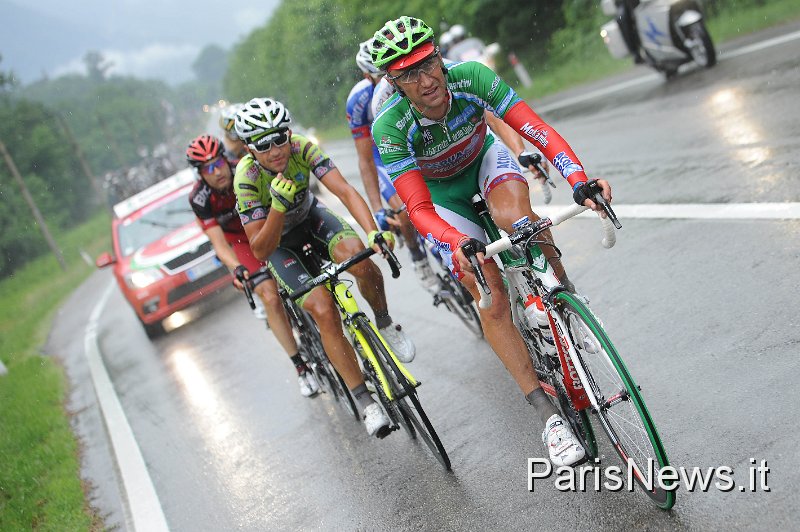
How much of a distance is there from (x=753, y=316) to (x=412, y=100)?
2575mm

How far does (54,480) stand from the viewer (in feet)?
28.0

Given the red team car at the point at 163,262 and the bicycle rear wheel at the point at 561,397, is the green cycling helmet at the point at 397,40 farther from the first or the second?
the red team car at the point at 163,262

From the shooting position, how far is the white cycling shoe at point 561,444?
438 cm

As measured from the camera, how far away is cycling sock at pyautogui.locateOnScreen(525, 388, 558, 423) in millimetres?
4668

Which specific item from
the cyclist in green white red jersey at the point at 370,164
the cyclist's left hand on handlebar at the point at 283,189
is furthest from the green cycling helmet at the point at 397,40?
the cyclist in green white red jersey at the point at 370,164

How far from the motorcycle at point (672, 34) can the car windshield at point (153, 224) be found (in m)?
8.31

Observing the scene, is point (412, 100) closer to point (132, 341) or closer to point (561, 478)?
point (561, 478)

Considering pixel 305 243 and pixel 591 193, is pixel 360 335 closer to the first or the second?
pixel 305 243

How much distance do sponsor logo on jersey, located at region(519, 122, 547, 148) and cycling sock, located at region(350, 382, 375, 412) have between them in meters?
2.14

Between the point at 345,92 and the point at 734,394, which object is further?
the point at 345,92

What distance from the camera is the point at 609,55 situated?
24.7 metres

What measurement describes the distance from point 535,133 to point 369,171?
2668 mm

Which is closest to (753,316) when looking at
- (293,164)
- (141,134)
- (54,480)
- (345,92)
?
(293,164)

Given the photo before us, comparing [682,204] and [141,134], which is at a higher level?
[141,134]
